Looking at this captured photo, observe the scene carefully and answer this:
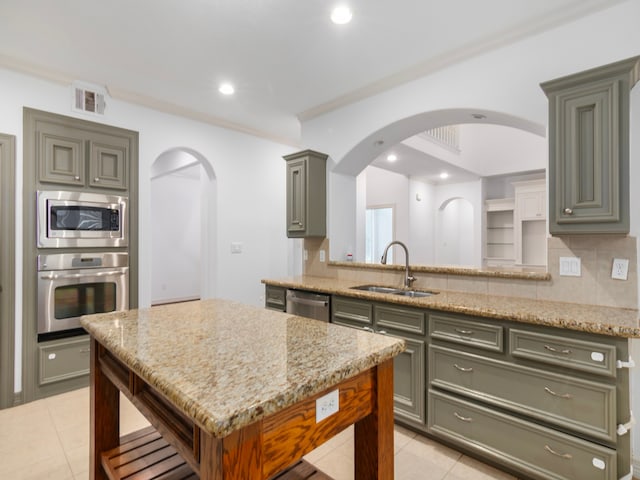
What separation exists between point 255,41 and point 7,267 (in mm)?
2673

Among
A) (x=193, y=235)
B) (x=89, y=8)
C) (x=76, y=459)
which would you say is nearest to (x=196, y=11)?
(x=89, y=8)

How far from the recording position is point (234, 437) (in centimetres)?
73

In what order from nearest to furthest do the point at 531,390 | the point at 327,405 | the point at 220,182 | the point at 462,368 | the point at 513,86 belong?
1. the point at 327,405
2. the point at 531,390
3. the point at 462,368
4. the point at 513,86
5. the point at 220,182

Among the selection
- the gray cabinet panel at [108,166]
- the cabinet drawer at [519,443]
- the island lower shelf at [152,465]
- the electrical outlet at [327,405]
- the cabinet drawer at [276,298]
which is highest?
the gray cabinet panel at [108,166]

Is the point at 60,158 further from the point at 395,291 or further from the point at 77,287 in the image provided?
the point at 395,291

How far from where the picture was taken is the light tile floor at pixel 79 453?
1975mm

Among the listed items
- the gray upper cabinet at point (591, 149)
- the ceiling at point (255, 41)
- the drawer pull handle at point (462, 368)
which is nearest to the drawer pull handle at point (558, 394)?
the drawer pull handle at point (462, 368)

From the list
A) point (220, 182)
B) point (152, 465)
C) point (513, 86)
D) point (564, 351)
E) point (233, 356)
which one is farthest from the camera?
point (220, 182)

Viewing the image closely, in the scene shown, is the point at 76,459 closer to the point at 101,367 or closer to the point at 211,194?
the point at 101,367

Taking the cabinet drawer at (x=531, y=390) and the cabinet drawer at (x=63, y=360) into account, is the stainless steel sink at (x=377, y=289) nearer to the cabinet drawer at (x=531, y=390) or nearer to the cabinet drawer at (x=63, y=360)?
the cabinet drawer at (x=531, y=390)

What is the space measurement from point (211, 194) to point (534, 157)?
5632 mm

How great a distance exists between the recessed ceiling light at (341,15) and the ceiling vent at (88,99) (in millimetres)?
2373

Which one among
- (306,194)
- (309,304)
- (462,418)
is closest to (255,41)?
(306,194)

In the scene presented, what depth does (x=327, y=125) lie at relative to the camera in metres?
3.77
